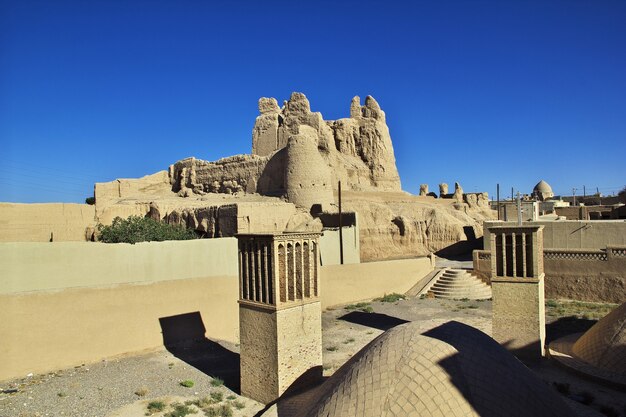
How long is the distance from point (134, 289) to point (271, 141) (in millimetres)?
26986

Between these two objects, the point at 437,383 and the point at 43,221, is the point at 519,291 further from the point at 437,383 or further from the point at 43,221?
the point at 43,221

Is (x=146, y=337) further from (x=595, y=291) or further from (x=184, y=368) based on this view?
(x=595, y=291)

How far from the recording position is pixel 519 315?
9.83 m

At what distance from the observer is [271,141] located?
122 ft

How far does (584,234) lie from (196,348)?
15603 millimetres

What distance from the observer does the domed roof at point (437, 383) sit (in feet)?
14.5

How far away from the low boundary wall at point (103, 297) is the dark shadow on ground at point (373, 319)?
3695 mm

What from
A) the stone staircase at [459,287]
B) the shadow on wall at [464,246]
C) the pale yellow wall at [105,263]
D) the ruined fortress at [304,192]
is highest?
the ruined fortress at [304,192]

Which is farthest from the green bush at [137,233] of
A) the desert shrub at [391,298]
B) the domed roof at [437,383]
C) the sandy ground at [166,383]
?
the domed roof at [437,383]

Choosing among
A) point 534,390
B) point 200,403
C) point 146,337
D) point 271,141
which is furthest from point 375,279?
point 271,141

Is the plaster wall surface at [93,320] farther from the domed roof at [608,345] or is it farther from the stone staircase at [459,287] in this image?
the stone staircase at [459,287]

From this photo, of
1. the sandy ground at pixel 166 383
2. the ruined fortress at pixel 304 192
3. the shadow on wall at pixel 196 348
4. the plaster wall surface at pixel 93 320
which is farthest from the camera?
the ruined fortress at pixel 304 192

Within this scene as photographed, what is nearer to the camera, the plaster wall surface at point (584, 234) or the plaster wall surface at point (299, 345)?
the plaster wall surface at point (299, 345)

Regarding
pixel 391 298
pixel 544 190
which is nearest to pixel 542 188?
pixel 544 190
